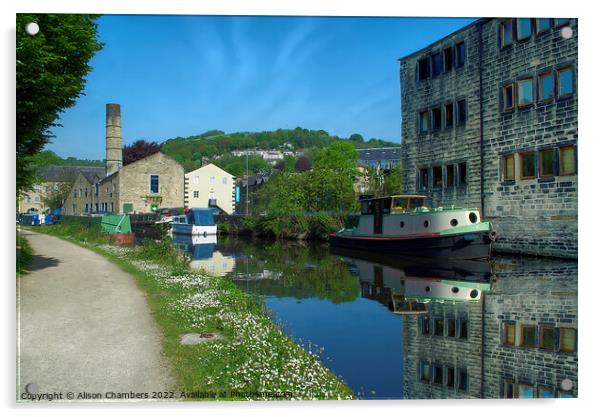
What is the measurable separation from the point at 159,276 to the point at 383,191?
25.4 m

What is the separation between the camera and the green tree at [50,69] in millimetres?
7477

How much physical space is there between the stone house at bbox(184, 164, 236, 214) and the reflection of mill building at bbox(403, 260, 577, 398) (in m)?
Result: 38.3

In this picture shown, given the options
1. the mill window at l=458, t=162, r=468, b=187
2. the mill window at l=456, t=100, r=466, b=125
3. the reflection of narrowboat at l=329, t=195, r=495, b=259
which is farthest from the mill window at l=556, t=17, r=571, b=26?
the mill window at l=456, t=100, r=466, b=125

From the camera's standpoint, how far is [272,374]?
524 centimetres

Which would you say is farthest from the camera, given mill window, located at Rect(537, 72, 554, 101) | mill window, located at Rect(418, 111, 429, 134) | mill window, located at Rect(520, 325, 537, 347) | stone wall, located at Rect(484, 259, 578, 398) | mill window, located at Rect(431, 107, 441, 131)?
mill window, located at Rect(418, 111, 429, 134)

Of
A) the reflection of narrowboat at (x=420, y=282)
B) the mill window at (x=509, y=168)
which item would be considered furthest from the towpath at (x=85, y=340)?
the mill window at (x=509, y=168)

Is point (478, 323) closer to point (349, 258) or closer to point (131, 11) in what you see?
point (131, 11)

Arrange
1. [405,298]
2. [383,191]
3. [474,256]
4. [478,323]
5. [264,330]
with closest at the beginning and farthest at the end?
1. [264,330]
2. [478,323]
3. [405,298]
4. [474,256]
5. [383,191]

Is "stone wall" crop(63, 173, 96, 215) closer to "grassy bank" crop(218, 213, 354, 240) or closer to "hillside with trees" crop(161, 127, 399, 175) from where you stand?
"grassy bank" crop(218, 213, 354, 240)

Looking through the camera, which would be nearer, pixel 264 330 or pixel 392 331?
pixel 264 330

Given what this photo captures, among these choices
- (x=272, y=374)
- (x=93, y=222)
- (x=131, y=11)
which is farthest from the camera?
(x=93, y=222)

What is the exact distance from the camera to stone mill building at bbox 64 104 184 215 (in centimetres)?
4003
